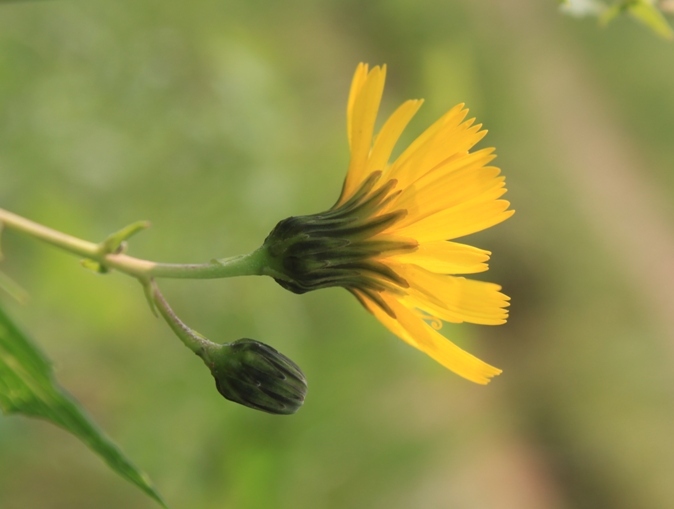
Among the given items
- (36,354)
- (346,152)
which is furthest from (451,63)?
(36,354)

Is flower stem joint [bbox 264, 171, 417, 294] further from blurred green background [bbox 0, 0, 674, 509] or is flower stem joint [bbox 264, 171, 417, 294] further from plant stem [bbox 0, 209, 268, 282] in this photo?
blurred green background [bbox 0, 0, 674, 509]

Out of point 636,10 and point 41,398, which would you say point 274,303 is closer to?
point 636,10

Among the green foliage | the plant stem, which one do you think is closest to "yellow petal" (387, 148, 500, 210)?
the plant stem

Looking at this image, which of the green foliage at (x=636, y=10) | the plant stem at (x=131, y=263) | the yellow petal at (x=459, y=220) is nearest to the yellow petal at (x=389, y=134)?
the yellow petal at (x=459, y=220)

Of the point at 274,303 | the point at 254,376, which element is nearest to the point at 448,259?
the point at 254,376

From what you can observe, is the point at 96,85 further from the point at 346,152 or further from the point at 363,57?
the point at 363,57
